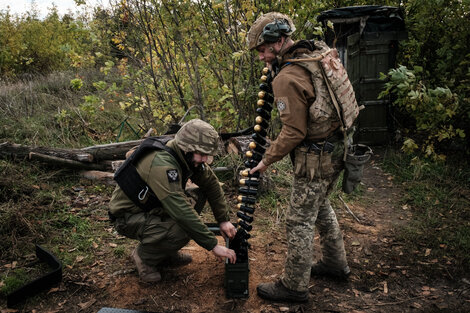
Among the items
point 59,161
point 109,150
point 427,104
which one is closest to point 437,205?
point 427,104

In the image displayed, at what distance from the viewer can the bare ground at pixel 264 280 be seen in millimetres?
3094

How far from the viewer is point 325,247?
343 cm

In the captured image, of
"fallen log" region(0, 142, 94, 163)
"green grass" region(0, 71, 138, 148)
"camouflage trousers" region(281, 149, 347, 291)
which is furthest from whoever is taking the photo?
"green grass" region(0, 71, 138, 148)

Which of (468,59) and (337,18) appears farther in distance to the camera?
(337,18)

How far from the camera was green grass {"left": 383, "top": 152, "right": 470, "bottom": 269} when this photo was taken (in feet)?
13.7

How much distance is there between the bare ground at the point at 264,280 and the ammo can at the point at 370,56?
409 cm

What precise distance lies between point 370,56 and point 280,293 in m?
6.45

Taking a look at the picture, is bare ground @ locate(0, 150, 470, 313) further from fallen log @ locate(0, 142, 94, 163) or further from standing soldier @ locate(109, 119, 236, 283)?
fallen log @ locate(0, 142, 94, 163)

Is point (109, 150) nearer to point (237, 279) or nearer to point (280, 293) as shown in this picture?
point (237, 279)

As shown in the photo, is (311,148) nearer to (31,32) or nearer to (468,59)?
(468,59)

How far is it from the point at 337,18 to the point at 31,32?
448 inches

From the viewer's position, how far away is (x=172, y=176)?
2850 millimetres

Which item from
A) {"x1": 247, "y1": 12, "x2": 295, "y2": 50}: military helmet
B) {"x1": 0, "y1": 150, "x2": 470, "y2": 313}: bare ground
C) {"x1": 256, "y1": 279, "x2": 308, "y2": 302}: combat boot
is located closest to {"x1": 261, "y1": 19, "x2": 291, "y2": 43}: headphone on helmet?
{"x1": 247, "y1": 12, "x2": 295, "y2": 50}: military helmet

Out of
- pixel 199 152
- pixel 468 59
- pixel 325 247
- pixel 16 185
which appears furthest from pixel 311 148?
pixel 468 59
